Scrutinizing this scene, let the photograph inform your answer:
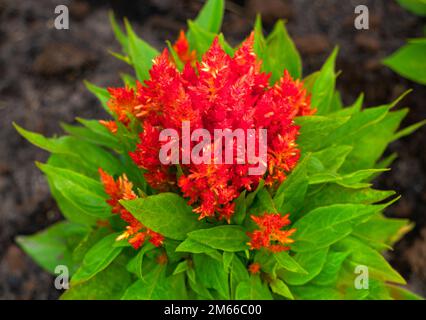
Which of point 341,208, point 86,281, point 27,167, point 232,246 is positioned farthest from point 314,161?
point 27,167

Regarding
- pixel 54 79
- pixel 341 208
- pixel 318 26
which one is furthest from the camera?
pixel 318 26

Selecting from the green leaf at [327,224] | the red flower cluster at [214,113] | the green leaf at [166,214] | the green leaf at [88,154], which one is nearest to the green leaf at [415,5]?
the red flower cluster at [214,113]

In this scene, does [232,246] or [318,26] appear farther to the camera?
[318,26]

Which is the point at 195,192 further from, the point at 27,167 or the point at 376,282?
the point at 27,167

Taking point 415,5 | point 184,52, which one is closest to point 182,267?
point 184,52

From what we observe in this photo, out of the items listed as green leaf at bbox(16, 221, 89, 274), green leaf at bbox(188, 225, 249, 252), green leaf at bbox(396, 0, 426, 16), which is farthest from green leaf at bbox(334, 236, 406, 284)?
green leaf at bbox(396, 0, 426, 16)

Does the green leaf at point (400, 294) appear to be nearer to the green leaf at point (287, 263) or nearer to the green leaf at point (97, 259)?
the green leaf at point (287, 263)

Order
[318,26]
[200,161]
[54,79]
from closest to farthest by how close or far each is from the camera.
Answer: [200,161] < [54,79] < [318,26]
